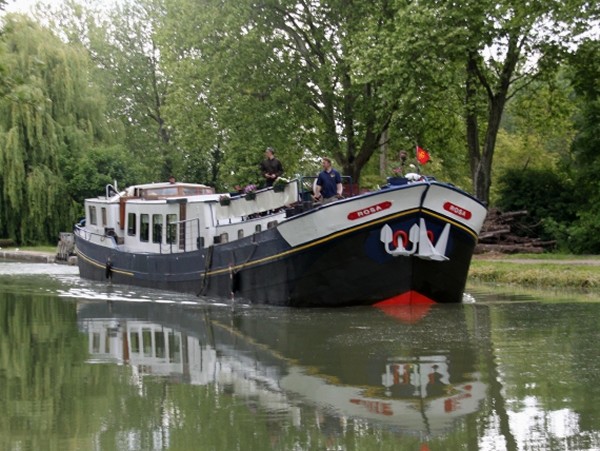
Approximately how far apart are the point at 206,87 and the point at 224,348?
28.2m

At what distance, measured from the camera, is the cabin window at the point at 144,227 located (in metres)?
26.9

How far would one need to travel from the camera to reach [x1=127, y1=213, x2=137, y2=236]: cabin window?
90.9 ft

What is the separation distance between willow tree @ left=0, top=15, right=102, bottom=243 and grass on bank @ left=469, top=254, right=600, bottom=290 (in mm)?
21841

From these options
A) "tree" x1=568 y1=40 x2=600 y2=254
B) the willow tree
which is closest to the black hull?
"tree" x1=568 y1=40 x2=600 y2=254

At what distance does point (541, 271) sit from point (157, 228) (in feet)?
29.8

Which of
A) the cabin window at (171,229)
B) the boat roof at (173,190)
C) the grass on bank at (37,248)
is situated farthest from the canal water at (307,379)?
the grass on bank at (37,248)

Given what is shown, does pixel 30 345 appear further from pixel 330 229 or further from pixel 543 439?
pixel 543 439

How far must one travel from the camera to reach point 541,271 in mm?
24156

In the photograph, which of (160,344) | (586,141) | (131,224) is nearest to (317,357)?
(160,344)

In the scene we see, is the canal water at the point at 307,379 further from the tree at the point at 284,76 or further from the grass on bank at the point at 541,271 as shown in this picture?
the tree at the point at 284,76

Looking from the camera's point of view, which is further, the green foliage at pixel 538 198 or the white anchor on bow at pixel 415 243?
the green foliage at pixel 538 198

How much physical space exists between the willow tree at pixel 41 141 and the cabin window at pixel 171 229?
65.7 ft

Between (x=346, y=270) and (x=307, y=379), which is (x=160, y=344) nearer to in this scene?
(x=307, y=379)

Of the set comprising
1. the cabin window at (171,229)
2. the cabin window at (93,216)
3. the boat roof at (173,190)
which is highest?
the boat roof at (173,190)
